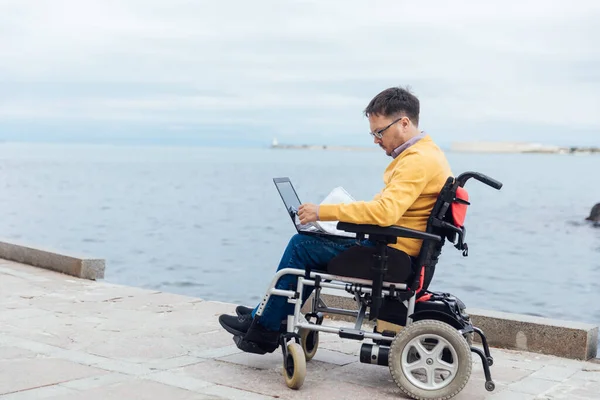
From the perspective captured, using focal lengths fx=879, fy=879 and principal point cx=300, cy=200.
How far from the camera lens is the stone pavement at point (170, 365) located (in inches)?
178

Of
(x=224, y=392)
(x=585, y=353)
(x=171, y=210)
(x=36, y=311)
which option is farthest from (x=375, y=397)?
(x=171, y=210)

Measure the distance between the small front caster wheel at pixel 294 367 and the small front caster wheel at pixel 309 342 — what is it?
51 centimetres

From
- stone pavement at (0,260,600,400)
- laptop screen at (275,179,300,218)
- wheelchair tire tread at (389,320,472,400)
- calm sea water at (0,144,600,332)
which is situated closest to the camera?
wheelchair tire tread at (389,320,472,400)

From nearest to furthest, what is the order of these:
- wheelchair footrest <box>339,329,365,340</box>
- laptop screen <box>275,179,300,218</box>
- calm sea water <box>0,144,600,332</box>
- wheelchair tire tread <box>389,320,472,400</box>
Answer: wheelchair tire tread <box>389,320,472,400</box> → wheelchair footrest <box>339,329,365,340</box> → laptop screen <box>275,179,300,218</box> → calm sea water <box>0,144,600,332</box>

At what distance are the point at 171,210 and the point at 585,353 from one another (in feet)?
115

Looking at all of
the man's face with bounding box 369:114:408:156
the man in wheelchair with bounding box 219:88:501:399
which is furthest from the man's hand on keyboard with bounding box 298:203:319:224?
the man's face with bounding box 369:114:408:156

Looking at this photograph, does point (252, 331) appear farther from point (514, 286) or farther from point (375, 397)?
point (514, 286)

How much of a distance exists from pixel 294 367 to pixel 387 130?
136cm

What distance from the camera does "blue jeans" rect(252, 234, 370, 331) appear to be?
4.79 m

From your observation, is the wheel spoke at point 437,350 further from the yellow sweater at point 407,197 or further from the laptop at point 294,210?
the laptop at point 294,210

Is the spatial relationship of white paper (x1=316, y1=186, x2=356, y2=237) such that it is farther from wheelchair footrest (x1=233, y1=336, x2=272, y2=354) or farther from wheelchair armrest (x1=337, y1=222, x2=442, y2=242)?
wheelchair footrest (x1=233, y1=336, x2=272, y2=354)

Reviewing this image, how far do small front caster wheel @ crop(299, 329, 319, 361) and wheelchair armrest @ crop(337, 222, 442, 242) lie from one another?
0.98 m

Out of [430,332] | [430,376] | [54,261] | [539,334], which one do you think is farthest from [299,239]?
[54,261]

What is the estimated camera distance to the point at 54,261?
27.8 feet
